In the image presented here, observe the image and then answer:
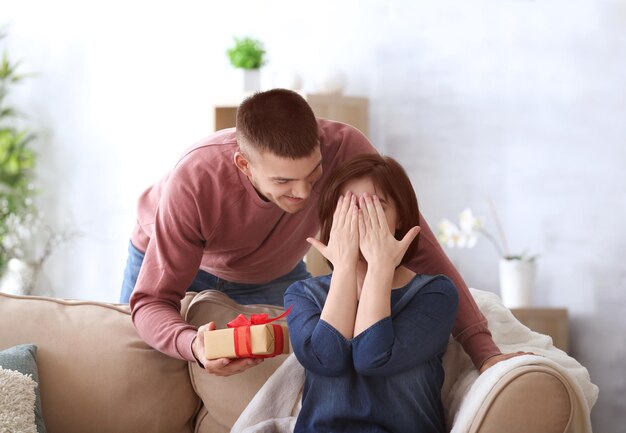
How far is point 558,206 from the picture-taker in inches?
150

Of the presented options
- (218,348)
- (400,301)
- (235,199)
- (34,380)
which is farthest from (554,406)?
(34,380)

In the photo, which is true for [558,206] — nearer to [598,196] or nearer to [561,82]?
[598,196]

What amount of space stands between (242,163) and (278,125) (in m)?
0.16

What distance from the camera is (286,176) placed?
6.76 ft

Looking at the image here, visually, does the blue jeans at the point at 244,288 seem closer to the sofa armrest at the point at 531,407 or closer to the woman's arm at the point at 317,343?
the woman's arm at the point at 317,343

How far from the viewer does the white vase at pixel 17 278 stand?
5000mm

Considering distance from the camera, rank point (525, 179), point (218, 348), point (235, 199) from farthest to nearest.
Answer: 1. point (525, 179)
2. point (235, 199)
3. point (218, 348)

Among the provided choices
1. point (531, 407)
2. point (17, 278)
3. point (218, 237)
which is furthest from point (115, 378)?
point (17, 278)

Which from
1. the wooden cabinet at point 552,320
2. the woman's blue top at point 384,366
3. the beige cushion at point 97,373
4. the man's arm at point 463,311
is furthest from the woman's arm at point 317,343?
the wooden cabinet at point 552,320

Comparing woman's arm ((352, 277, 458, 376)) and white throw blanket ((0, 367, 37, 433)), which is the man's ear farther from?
white throw blanket ((0, 367, 37, 433))

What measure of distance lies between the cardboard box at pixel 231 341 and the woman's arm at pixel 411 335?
0.59ft

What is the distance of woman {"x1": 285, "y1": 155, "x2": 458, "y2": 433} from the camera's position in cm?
183

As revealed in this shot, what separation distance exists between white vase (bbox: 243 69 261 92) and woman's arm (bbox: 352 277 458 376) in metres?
2.79

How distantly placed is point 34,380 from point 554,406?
1.17m
